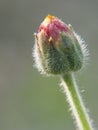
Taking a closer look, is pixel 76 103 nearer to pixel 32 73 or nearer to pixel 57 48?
pixel 57 48

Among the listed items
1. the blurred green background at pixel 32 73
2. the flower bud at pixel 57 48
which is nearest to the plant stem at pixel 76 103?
the flower bud at pixel 57 48

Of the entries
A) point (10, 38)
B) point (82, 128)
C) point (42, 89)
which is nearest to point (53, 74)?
point (82, 128)

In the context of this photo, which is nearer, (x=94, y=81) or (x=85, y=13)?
(x=94, y=81)

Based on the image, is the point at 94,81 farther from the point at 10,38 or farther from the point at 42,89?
the point at 10,38

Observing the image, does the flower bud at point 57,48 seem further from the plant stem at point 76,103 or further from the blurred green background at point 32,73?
the blurred green background at point 32,73

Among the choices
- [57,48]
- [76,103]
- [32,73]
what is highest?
[32,73]

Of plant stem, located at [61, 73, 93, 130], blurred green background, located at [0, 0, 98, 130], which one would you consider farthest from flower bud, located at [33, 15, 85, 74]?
blurred green background, located at [0, 0, 98, 130]

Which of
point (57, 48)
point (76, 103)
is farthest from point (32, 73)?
point (76, 103)

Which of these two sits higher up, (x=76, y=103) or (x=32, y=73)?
(x=32, y=73)
